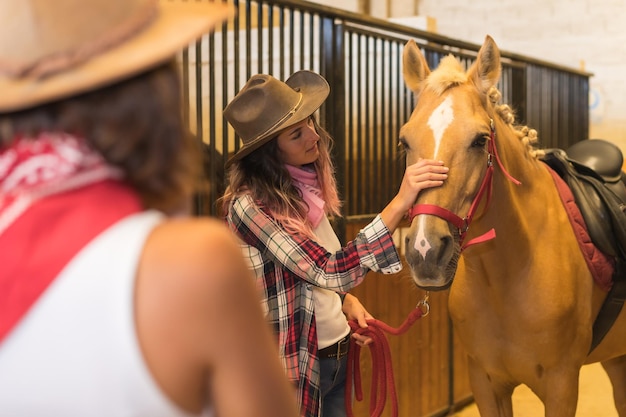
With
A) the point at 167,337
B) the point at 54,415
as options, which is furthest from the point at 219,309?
the point at 54,415

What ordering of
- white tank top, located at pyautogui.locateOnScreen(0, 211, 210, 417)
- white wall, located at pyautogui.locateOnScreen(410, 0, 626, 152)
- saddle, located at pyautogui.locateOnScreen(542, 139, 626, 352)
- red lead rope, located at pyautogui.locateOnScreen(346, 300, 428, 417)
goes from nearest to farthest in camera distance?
1. white tank top, located at pyautogui.locateOnScreen(0, 211, 210, 417)
2. red lead rope, located at pyautogui.locateOnScreen(346, 300, 428, 417)
3. saddle, located at pyautogui.locateOnScreen(542, 139, 626, 352)
4. white wall, located at pyautogui.locateOnScreen(410, 0, 626, 152)

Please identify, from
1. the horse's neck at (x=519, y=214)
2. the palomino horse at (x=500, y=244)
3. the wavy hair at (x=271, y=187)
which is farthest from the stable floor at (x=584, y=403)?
the wavy hair at (x=271, y=187)

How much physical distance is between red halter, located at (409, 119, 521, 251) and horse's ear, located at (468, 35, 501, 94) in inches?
5.4

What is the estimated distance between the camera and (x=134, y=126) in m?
0.60

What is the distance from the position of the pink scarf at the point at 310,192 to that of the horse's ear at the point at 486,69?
0.63m

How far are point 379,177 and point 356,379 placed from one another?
150 centimetres

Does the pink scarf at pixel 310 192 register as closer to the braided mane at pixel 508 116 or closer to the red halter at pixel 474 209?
the red halter at pixel 474 209

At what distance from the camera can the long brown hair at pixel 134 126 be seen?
60cm

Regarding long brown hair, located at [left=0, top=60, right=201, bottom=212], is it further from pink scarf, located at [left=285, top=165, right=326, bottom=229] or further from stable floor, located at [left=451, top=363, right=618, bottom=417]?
stable floor, located at [left=451, top=363, right=618, bottom=417]

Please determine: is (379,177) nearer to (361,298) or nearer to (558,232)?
(361,298)

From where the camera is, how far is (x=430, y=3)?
743cm

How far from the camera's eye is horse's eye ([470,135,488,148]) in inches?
76.2

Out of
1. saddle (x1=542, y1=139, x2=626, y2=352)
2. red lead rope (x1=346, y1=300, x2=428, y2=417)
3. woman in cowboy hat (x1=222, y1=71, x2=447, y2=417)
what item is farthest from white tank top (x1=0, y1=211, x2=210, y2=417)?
saddle (x1=542, y1=139, x2=626, y2=352)

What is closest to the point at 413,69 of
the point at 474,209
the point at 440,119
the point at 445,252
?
the point at 440,119
